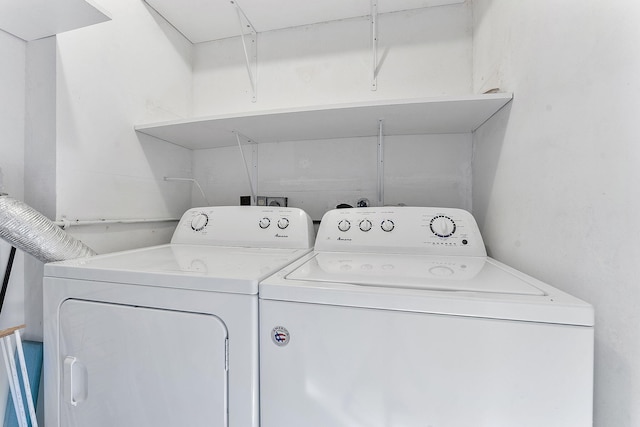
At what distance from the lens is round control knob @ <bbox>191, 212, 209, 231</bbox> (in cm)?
147

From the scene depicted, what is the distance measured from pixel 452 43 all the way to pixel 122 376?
2.17 metres

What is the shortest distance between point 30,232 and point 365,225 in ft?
4.13

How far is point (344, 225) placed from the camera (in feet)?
4.27

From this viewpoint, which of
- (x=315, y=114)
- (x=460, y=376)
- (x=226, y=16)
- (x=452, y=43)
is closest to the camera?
(x=460, y=376)

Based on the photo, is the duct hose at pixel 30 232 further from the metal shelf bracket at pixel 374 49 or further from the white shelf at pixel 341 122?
the metal shelf bracket at pixel 374 49

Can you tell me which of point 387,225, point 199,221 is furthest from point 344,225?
point 199,221

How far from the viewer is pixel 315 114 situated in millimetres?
1324

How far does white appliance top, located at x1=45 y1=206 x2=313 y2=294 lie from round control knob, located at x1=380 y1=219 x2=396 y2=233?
364 millimetres

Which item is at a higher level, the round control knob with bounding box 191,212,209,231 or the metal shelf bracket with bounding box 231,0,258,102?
the metal shelf bracket with bounding box 231,0,258,102

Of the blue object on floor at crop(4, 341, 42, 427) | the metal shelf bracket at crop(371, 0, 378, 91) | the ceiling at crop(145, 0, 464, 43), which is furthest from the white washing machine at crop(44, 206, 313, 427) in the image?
the ceiling at crop(145, 0, 464, 43)

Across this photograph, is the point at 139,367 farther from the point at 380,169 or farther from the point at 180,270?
the point at 380,169

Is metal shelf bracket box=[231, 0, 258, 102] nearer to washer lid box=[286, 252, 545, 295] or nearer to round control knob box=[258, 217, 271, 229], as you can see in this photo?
round control knob box=[258, 217, 271, 229]

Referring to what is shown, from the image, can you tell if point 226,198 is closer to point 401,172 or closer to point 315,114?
point 315,114

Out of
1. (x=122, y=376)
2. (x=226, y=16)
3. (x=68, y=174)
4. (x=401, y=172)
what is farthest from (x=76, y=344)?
(x=226, y=16)
